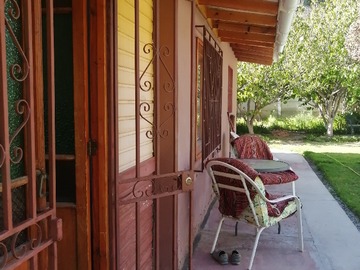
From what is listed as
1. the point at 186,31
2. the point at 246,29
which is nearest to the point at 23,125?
the point at 186,31

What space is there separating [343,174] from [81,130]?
7.39 metres

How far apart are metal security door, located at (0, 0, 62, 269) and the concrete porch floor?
2.37m

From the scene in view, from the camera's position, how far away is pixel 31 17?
144 cm

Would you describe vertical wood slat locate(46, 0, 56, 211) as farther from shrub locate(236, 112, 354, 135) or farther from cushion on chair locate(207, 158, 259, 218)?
shrub locate(236, 112, 354, 135)

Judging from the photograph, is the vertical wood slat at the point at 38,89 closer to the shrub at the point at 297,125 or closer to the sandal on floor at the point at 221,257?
the sandal on floor at the point at 221,257

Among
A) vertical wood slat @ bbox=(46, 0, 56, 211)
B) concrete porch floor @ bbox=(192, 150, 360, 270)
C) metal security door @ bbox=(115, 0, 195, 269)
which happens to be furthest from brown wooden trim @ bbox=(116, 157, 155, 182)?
concrete porch floor @ bbox=(192, 150, 360, 270)

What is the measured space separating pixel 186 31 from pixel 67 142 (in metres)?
1.78

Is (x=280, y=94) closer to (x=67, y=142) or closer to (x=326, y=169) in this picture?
(x=326, y=169)

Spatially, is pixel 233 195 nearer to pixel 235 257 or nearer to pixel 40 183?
pixel 235 257

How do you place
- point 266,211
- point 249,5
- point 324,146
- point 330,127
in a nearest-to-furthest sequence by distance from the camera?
point 266,211 < point 249,5 < point 324,146 < point 330,127

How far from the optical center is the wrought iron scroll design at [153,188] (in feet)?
7.97

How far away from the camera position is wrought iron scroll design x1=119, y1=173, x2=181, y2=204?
2428 millimetres

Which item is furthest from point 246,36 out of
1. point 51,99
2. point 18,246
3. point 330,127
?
point 330,127

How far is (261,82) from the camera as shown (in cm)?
1552
